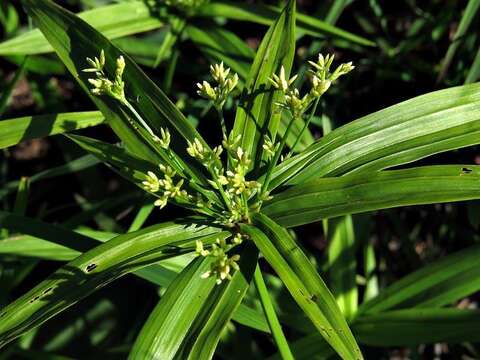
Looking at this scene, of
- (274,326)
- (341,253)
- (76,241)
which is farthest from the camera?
(341,253)

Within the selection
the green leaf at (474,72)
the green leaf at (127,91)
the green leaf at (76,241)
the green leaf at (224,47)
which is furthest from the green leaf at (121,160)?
the green leaf at (474,72)

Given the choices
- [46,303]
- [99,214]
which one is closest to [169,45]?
[99,214]

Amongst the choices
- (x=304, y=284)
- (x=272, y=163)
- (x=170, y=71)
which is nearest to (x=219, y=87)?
(x=272, y=163)

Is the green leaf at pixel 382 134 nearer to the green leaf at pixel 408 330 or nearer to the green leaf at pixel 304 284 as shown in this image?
the green leaf at pixel 304 284

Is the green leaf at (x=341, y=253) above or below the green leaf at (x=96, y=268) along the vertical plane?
above

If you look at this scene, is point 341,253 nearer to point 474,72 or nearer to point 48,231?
point 474,72

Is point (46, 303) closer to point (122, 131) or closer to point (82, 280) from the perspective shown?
point (82, 280)
